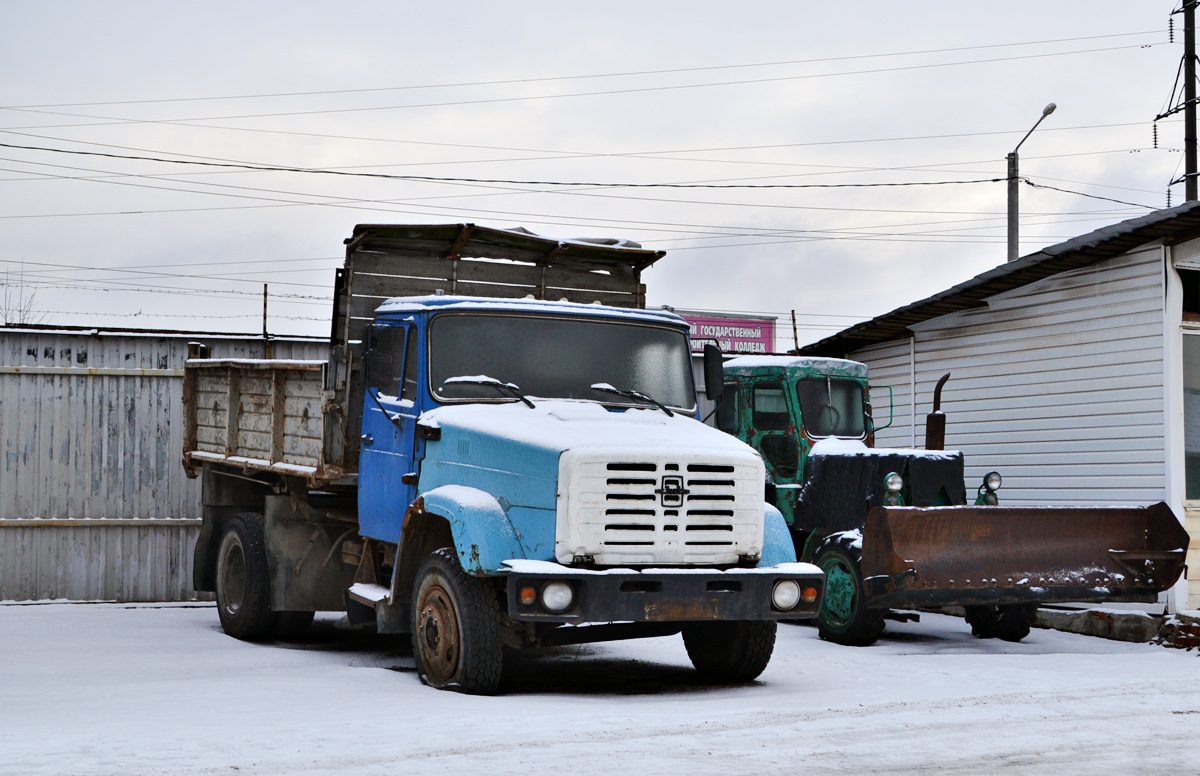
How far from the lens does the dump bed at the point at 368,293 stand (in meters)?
10.5

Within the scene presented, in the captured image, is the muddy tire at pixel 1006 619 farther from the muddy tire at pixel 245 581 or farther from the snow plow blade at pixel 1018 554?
the muddy tire at pixel 245 581

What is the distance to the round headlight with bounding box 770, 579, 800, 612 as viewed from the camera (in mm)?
8539

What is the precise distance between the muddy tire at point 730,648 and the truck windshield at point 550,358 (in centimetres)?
158

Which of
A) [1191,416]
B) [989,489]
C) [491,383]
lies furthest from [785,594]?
[1191,416]

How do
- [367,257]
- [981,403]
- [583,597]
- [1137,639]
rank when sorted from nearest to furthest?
1. [583,597]
2. [367,257]
3. [1137,639]
4. [981,403]

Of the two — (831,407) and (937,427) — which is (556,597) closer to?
(831,407)

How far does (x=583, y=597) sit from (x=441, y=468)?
1.56 metres

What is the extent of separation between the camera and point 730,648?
31.1ft

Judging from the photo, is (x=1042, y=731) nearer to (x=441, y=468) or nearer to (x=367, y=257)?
(x=441, y=468)

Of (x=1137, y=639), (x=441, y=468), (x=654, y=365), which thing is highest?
(x=654, y=365)

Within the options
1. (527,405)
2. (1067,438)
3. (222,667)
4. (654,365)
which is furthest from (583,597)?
(1067,438)

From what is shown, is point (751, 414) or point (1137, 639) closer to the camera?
point (1137, 639)

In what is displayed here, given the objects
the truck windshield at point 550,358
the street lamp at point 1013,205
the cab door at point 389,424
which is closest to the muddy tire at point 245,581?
the cab door at point 389,424

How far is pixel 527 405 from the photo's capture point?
8.95 m
